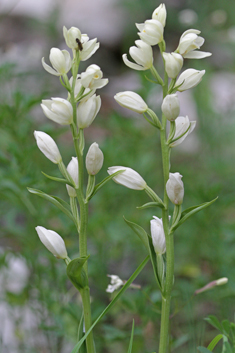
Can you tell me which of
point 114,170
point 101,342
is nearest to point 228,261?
point 101,342

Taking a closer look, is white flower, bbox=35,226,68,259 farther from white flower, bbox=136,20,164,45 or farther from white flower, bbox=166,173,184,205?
white flower, bbox=136,20,164,45

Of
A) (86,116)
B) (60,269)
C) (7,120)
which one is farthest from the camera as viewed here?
(7,120)

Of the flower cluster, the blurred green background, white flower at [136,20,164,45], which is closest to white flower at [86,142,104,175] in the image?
the flower cluster

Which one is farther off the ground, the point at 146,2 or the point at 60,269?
the point at 146,2

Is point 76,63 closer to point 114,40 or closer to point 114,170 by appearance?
point 114,170

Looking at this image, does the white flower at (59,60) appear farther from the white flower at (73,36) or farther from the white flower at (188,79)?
the white flower at (188,79)

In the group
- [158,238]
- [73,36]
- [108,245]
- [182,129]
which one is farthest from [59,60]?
[108,245]

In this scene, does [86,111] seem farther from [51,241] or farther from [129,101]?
[51,241]
